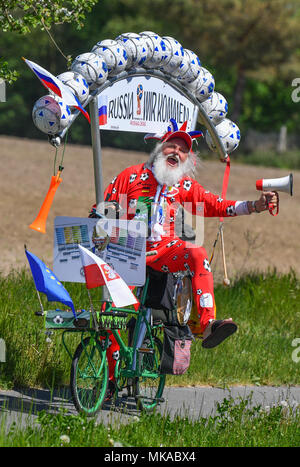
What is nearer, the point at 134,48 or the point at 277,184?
the point at 277,184

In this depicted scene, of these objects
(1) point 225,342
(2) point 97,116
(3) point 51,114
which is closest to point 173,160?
(2) point 97,116

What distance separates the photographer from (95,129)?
5.92 meters

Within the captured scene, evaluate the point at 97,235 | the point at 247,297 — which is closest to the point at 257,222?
the point at 247,297

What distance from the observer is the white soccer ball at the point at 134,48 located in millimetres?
5980

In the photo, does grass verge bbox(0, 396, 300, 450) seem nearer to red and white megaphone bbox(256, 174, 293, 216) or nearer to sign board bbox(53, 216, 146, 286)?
sign board bbox(53, 216, 146, 286)

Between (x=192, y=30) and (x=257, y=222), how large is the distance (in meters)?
15.3

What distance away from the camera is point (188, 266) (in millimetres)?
5438

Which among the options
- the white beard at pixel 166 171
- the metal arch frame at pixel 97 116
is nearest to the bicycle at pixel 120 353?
the white beard at pixel 166 171

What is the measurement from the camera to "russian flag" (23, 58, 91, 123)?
16.1 feet

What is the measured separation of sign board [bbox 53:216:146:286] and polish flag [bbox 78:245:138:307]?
0.24 meters

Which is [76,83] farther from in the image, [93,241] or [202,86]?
[202,86]

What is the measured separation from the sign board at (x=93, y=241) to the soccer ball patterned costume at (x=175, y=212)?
33 centimetres

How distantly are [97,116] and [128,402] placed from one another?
2059 millimetres
